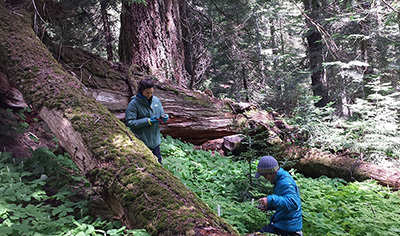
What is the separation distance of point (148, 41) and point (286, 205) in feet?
21.5

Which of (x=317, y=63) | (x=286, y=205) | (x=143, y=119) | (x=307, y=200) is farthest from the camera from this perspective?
(x=317, y=63)

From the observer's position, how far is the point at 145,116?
4766 millimetres

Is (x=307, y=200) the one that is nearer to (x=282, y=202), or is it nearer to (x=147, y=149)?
(x=282, y=202)

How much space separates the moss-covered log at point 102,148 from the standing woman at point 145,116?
23.8 inches

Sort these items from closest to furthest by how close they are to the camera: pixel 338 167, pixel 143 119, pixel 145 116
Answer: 1. pixel 143 119
2. pixel 145 116
3. pixel 338 167

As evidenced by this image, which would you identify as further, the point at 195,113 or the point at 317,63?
the point at 317,63

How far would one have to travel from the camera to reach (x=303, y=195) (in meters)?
5.23

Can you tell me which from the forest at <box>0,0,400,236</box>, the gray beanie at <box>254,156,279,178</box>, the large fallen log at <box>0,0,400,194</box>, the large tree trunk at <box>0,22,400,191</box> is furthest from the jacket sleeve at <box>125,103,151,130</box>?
the gray beanie at <box>254,156,279,178</box>

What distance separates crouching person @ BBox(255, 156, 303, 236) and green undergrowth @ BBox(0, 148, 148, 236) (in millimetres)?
1747

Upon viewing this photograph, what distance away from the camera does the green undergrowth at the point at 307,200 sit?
13.1ft

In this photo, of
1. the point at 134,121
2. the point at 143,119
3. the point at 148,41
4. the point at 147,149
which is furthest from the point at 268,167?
the point at 148,41

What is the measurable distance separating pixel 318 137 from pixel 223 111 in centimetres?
322

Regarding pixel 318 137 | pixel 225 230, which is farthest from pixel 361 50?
pixel 225 230

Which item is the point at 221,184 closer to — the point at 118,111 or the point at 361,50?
the point at 118,111
